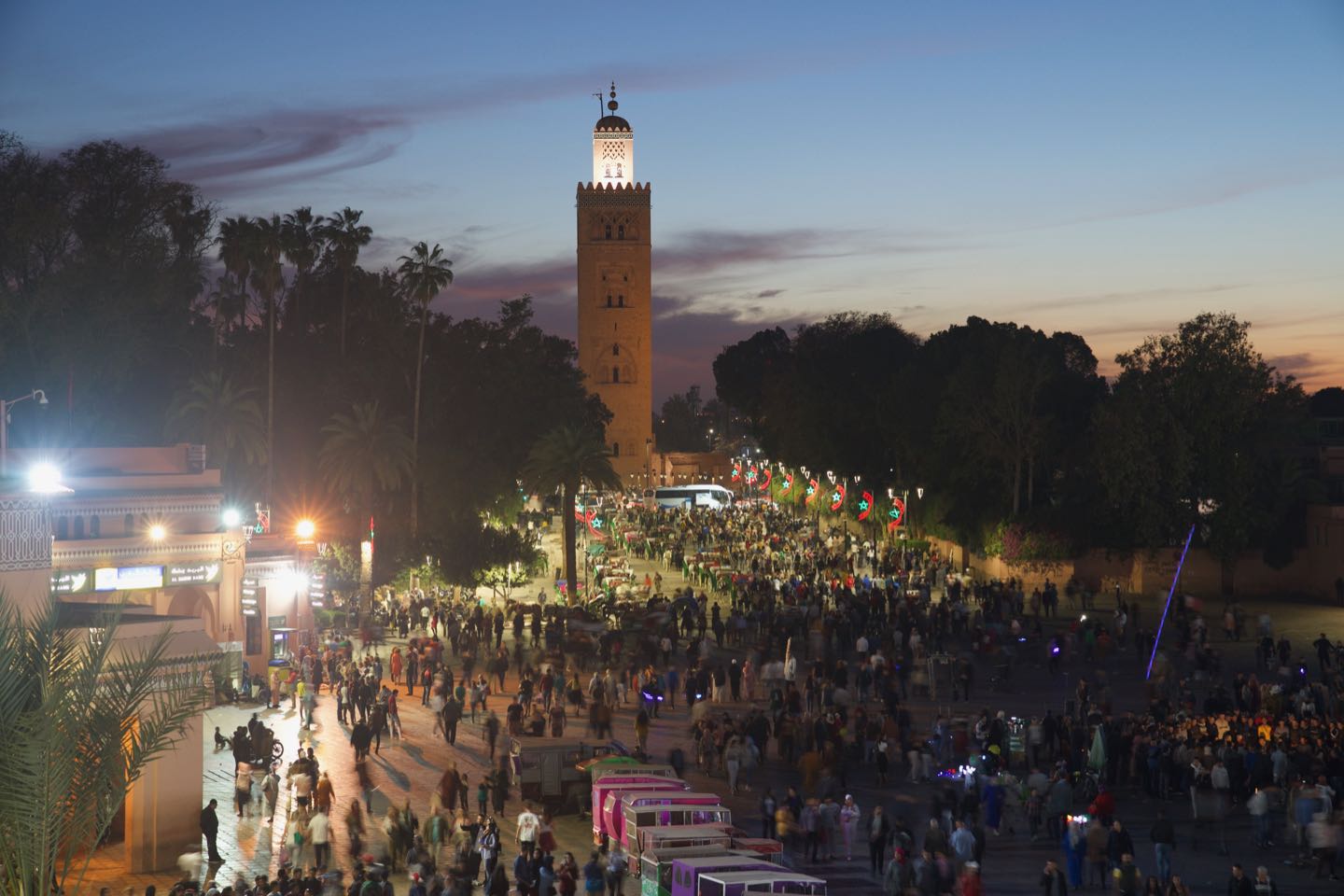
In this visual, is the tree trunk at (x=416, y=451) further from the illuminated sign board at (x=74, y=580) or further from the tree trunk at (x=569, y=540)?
the illuminated sign board at (x=74, y=580)

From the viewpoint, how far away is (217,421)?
1966 inches

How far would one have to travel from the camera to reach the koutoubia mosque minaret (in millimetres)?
127312

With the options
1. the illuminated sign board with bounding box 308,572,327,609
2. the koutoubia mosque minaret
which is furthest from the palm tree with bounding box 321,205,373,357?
the koutoubia mosque minaret

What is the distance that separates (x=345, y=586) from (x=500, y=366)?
1557 centimetres

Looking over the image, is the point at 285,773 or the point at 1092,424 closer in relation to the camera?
the point at 285,773

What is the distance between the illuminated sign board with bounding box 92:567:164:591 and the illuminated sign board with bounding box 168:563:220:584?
0.43 meters

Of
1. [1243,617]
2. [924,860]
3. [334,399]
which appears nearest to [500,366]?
[334,399]

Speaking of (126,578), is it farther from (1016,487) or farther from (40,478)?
(1016,487)

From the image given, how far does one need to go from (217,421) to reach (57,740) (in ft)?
130

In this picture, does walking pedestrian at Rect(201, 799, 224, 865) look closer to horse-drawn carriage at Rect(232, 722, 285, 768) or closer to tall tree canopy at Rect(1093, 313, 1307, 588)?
horse-drawn carriage at Rect(232, 722, 285, 768)

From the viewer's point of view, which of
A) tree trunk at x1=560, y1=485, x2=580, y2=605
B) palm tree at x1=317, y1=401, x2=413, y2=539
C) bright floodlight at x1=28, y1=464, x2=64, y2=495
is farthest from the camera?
palm tree at x1=317, y1=401, x2=413, y2=539

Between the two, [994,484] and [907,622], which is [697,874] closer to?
[907,622]

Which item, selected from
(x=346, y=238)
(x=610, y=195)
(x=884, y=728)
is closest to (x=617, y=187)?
(x=610, y=195)

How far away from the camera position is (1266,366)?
45844 mm
